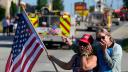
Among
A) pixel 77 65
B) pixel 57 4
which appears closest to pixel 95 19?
pixel 57 4

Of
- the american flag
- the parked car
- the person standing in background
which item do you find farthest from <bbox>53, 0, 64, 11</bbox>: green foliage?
the person standing in background

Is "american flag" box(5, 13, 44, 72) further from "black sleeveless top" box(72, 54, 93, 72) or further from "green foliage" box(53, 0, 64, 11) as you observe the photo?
"green foliage" box(53, 0, 64, 11)

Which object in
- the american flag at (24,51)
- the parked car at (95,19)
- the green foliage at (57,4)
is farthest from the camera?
the green foliage at (57,4)

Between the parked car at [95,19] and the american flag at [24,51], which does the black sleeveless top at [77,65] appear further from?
the parked car at [95,19]

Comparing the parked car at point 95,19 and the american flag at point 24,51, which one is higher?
the american flag at point 24,51

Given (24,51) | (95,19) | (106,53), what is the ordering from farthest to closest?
(95,19)
(24,51)
(106,53)

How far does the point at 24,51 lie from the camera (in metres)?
7.25

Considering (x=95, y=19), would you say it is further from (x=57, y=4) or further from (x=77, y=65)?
(x=77, y=65)

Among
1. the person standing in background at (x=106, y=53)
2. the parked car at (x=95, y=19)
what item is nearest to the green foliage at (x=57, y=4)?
the parked car at (x=95, y=19)

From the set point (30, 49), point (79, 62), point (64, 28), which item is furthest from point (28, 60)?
point (64, 28)

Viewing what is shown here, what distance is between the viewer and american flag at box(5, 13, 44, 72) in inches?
284

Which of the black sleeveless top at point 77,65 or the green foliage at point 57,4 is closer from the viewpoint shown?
the black sleeveless top at point 77,65

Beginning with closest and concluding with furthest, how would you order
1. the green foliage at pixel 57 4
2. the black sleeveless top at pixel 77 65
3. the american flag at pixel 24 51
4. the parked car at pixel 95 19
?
the black sleeveless top at pixel 77 65
the american flag at pixel 24 51
the parked car at pixel 95 19
the green foliage at pixel 57 4

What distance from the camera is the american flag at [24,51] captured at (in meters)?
7.21
